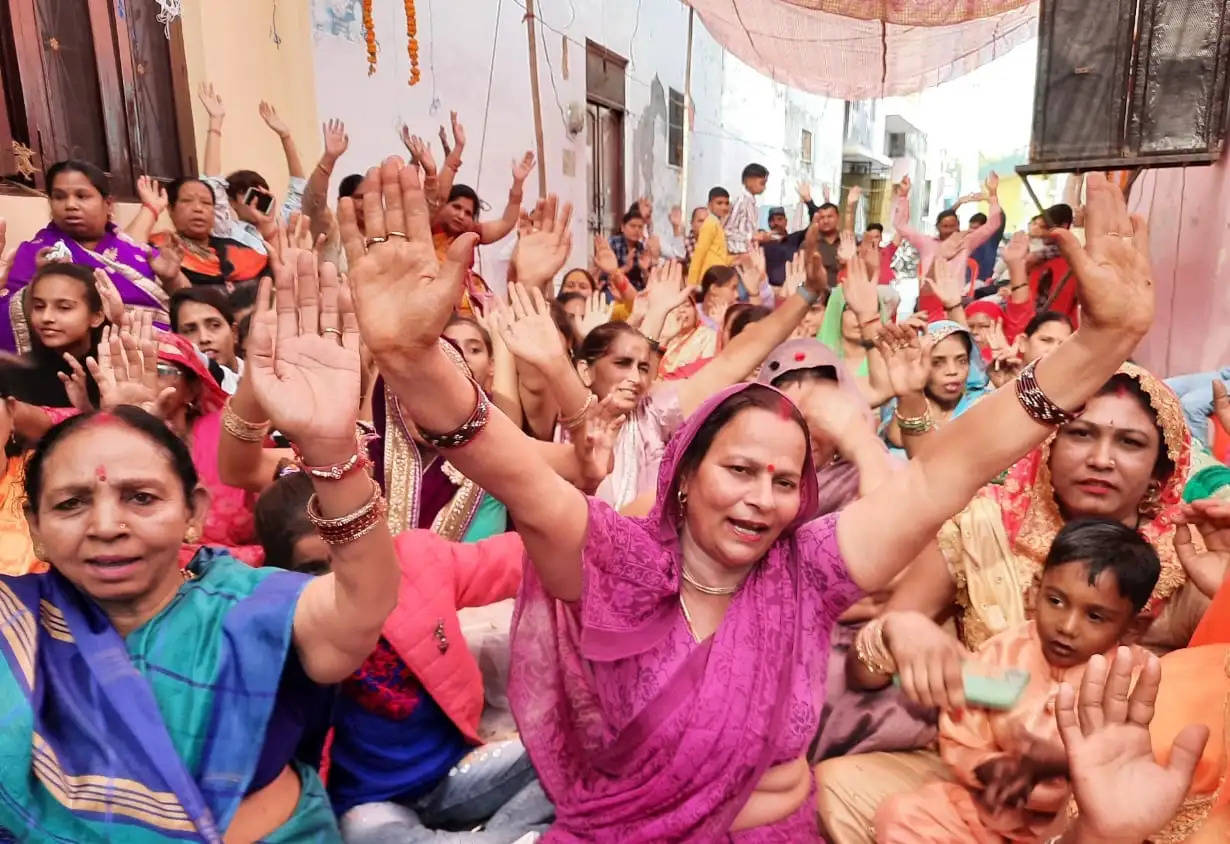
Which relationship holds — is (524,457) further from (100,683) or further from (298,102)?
(298,102)

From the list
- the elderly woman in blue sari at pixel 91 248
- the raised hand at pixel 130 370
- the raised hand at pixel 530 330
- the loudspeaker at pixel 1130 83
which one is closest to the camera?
the raised hand at pixel 130 370

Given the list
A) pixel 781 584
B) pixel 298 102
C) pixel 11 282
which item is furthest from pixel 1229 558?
pixel 298 102

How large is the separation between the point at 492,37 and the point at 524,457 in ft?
21.0

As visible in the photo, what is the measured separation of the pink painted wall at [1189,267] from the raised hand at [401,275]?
410cm

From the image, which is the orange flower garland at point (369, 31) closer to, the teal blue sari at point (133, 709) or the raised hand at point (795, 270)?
the raised hand at point (795, 270)

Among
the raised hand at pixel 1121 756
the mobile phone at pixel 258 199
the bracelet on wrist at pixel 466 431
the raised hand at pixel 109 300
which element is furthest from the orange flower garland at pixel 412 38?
the raised hand at pixel 1121 756

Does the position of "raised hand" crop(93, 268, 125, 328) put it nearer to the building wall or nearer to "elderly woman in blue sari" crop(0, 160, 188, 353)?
"elderly woman in blue sari" crop(0, 160, 188, 353)

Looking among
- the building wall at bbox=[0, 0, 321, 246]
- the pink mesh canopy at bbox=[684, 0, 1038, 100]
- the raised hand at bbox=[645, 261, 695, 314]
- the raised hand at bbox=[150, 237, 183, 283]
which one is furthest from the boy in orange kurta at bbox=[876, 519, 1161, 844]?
the pink mesh canopy at bbox=[684, 0, 1038, 100]

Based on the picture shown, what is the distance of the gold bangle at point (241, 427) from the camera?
1976 mm

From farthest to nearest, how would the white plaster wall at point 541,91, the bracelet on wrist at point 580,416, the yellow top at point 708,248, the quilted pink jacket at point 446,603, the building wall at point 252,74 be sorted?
the yellow top at point 708,248 → the white plaster wall at point 541,91 → the building wall at point 252,74 → the bracelet on wrist at point 580,416 → the quilted pink jacket at point 446,603

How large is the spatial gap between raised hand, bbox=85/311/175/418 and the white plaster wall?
3526mm

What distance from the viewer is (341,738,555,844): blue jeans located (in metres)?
1.65

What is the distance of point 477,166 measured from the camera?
6.74 metres

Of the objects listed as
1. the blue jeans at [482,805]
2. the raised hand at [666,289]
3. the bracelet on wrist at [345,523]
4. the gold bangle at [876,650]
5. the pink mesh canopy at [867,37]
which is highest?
the pink mesh canopy at [867,37]
